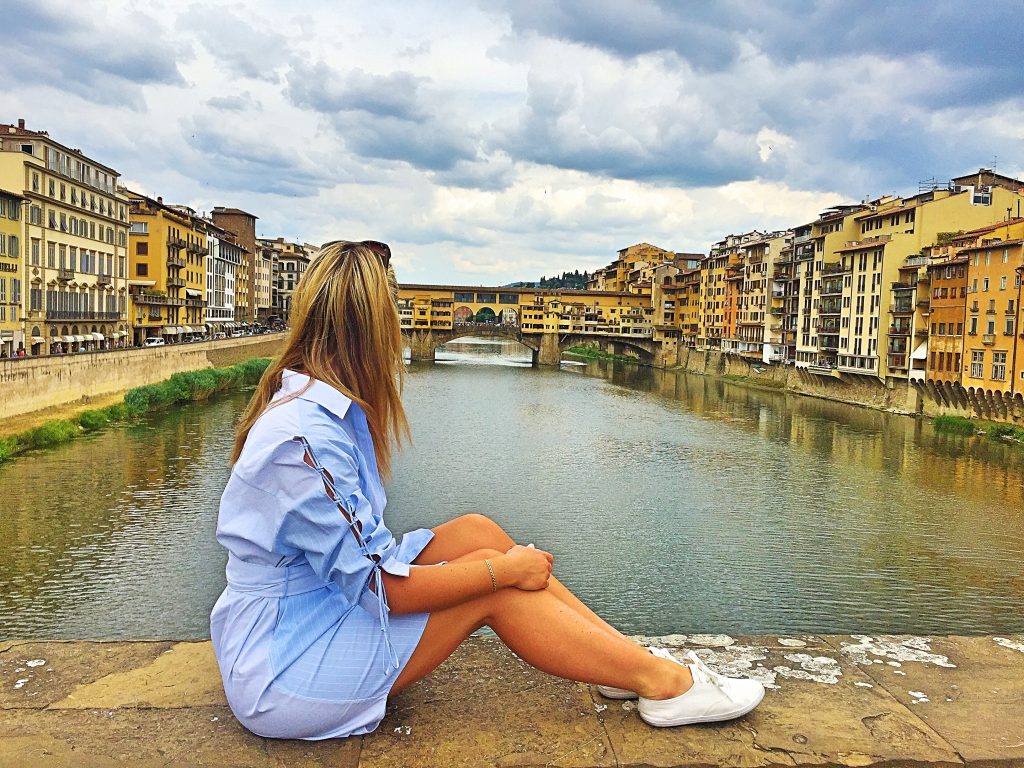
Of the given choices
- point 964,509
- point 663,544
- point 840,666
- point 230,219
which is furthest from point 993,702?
point 230,219

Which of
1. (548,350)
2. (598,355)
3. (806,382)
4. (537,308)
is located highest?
(537,308)

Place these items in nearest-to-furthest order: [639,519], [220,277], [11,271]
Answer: [639,519] < [11,271] < [220,277]

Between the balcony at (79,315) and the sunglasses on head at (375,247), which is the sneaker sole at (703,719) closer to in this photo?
the sunglasses on head at (375,247)

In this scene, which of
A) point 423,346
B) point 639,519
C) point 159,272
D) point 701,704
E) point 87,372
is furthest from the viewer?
point 423,346

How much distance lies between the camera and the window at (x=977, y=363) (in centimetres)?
2977

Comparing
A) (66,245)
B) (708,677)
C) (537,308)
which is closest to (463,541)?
(708,677)

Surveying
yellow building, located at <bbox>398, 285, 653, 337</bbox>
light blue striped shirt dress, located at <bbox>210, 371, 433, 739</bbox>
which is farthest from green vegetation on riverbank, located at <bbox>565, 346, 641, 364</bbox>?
light blue striped shirt dress, located at <bbox>210, 371, 433, 739</bbox>

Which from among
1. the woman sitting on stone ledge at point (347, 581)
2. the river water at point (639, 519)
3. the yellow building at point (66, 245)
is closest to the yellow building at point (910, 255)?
the river water at point (639, 519)

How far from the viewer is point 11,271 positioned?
30516 mm

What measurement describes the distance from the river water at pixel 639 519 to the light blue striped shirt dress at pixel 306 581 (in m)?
7.86

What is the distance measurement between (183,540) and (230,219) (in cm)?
6713

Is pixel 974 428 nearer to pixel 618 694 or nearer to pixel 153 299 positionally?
pixel 618 694

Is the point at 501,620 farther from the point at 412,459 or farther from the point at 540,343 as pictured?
the point at 540,343

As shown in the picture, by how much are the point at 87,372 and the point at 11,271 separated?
7417 mm
